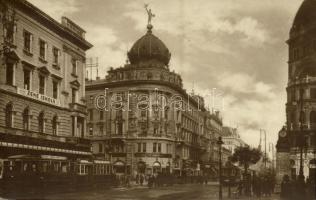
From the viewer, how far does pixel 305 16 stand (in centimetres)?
1930

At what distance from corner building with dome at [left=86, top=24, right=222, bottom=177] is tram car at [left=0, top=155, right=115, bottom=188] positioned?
23345 millimetres

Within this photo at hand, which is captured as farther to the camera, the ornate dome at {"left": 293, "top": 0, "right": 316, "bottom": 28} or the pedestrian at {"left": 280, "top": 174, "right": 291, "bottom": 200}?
the pedestrian at {"left": 280, "top": 174, "right": 291, "bottom": 200}

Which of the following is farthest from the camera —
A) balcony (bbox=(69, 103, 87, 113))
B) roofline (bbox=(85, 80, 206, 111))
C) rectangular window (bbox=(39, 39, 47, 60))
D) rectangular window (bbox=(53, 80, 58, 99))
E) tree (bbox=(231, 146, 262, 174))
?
tree (bbox=(231, 146, 262, 174))

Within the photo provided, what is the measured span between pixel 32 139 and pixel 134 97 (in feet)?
90.9

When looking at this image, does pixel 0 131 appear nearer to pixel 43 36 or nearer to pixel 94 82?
pixel 43 36

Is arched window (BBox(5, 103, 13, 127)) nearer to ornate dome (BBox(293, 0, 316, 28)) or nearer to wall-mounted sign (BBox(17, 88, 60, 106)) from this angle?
wall-mounted sign (BBox(17, 88, 60, 106))

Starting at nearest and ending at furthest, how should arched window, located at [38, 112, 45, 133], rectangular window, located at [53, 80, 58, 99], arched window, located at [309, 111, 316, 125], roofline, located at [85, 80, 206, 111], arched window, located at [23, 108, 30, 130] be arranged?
arched window, located at [23, 108, 30, 130] → arched window, located at [38, 112, 45, 133] → arched window, located at [309, 111, 316, 125] → rectangular window, located at [53, 80, 58, 99] → roofline, located at [85, 80, 206, 111]

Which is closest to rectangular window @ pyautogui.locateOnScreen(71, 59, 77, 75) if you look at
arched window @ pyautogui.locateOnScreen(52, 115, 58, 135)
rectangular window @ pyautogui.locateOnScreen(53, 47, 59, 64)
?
rectangular window @ pyautogui.locateOnScreen(53, 47, 59, 64)

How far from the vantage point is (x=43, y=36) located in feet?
91.4

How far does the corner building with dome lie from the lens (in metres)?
53.1

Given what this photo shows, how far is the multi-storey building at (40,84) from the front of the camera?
23.5m

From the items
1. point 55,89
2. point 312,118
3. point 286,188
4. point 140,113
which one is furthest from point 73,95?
point 140,113

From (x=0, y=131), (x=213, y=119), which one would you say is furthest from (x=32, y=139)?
(x=213, y=119)

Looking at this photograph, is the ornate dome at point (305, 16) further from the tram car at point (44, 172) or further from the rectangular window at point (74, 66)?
the rectangular window at point (74, 66)
